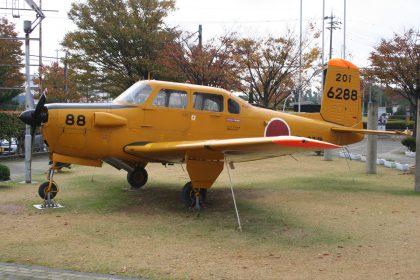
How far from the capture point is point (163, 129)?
9.62 meters

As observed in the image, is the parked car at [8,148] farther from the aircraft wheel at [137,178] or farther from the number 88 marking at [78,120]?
the number 88 marking at [78,120]

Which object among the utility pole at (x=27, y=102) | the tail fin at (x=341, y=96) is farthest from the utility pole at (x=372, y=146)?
the utility pole at (x=27, y=102)

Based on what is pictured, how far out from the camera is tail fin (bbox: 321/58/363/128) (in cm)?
1269

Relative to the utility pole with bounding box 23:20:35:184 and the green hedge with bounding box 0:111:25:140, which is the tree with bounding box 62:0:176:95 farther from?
the utility pole with bounding box 23:20:35:184

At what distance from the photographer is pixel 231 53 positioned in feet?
85.9

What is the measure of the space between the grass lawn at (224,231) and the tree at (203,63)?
13.3 metres

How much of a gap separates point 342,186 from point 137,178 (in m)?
5.80

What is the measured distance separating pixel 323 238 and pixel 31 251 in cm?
447

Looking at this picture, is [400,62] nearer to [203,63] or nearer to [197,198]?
[203,63]

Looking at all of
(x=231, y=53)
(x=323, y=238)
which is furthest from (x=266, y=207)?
(x=231, y=53)

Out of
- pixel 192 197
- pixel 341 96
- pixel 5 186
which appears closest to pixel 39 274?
pixel 192 197

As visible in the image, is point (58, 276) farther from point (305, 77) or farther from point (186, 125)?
point (305, 77)

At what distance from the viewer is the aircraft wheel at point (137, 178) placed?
463 inches

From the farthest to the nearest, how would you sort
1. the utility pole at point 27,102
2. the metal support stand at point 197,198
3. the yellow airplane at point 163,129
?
1. the utility pole at point 27,102
2. the metal support stand at point 197,198
3. the yellow airplane at point 163,129
